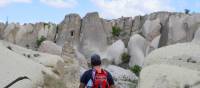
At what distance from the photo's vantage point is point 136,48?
4522 centimetres

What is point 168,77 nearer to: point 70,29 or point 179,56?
point 179,56

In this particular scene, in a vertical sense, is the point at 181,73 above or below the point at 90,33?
above

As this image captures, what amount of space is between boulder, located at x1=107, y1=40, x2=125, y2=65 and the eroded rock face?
4.64 metres

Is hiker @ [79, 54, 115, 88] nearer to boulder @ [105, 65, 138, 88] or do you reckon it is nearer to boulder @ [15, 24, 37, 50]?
boulder @ [105, 65, 138, 88]

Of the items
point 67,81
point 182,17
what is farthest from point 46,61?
point 182,17

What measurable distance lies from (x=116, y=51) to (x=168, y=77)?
110ft

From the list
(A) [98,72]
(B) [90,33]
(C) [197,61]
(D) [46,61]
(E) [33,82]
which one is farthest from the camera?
(B) [90,33]

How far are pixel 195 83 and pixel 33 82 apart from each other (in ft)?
13.8

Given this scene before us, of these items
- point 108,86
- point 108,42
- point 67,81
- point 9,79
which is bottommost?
point 108,42

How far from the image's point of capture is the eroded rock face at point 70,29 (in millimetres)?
50375

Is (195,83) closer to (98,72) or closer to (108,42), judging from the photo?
(98,72)

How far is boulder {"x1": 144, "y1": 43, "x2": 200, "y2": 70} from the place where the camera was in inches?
483

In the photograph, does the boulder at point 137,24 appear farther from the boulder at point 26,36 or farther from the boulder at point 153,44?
the boulder at point 26,36

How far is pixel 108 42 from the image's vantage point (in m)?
49.2
